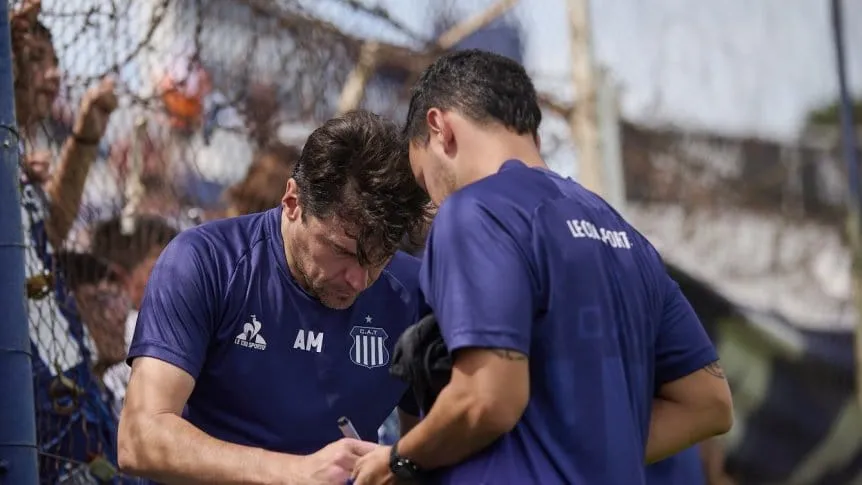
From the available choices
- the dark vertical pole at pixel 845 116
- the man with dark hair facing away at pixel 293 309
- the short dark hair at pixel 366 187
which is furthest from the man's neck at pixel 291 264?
the dark vertical pole at pixel 845 116

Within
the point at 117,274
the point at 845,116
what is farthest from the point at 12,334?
the point at 845,116

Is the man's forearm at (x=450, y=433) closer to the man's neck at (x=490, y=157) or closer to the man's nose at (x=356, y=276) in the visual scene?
the man's neck at (x=490, y=157)

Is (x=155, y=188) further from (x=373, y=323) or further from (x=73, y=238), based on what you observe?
(x=373, y=323)

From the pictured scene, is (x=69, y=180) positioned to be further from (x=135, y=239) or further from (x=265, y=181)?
(x=265, y=181)

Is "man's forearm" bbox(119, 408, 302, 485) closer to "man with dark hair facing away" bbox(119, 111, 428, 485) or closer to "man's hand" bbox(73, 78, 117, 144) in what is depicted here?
"man with dark hair facing away" bbox(119, 111, 428, 485)

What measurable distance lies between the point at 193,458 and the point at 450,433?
0.83m

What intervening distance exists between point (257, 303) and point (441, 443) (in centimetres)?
109

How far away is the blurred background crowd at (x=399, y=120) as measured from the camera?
4953 millimetres

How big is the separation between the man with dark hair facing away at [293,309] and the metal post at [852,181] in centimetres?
623

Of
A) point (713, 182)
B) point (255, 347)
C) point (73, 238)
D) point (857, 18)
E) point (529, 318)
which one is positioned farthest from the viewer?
point (857, 18)

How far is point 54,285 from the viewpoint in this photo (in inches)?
187

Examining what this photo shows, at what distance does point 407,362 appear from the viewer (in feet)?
10.2

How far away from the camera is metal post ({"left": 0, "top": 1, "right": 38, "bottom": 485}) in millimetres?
3969

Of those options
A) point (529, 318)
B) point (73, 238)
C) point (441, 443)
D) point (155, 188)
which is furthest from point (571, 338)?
point (155, 188)
